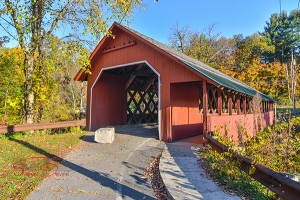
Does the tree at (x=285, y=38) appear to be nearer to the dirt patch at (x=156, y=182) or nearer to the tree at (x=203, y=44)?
the tree at (x=203, y=44)

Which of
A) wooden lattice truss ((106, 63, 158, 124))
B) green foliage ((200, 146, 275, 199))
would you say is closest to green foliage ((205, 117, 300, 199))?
green foliage ((200, 146, 275, 199))

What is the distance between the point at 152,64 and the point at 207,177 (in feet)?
19.8

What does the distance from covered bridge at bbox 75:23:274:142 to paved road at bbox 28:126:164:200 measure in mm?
2155

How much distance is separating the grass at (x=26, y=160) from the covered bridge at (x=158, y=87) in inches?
145

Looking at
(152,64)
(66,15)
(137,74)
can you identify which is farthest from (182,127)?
(66,15)

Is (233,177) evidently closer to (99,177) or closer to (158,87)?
(99,177)

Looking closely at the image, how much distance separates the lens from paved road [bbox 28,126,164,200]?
13.7 feet

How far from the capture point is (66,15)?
10.6m

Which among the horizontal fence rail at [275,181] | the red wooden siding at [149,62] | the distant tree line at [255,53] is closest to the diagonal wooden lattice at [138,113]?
the red wooden siding at [149,62]

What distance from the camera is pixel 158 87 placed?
382 inches

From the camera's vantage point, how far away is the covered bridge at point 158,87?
8.94 m

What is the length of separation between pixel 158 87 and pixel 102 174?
17.0 feet

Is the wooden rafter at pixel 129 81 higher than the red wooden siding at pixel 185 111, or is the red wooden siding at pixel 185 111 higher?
the wooden rafter at pixel 129 81

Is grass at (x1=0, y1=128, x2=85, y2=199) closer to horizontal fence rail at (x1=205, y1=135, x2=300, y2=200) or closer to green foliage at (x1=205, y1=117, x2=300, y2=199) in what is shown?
green foliage at (x1=205, y1=117, x2=300, y2=199)
